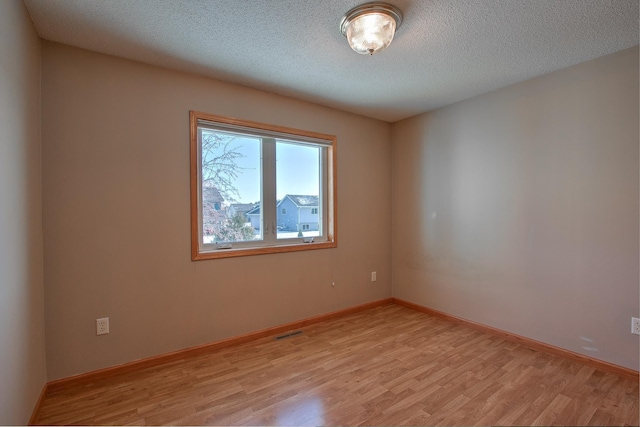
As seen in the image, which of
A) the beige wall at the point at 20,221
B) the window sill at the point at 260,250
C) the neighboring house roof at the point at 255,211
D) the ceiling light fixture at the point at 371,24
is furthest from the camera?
the neighboring house roof at the point at 255,211

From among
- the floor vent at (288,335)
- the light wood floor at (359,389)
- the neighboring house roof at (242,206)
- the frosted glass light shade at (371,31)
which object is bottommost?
the floor vent at (288,335)

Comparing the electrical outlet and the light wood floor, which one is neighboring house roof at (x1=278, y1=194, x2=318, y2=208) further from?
the electrical outlet

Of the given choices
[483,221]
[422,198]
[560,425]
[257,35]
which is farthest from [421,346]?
[257,35]

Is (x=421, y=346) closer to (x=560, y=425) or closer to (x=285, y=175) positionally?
(x=560, y=425)

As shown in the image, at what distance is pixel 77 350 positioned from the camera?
6.97 ft

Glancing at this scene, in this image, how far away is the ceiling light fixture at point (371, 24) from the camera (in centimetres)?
171

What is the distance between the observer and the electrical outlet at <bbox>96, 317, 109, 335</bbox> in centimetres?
219

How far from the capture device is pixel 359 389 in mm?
2047

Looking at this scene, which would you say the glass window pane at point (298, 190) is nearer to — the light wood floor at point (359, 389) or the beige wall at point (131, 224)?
the beige wall at point (131, 224)

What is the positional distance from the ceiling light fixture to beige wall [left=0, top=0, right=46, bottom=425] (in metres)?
1.71

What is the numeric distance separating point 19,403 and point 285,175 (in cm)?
244

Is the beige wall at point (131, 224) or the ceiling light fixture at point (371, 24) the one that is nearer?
the ceiling light fixture at point (371, 24)

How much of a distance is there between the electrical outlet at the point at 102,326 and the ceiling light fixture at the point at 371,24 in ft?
8.49

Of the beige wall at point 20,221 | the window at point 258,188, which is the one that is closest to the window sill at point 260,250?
the window at point 258,188
